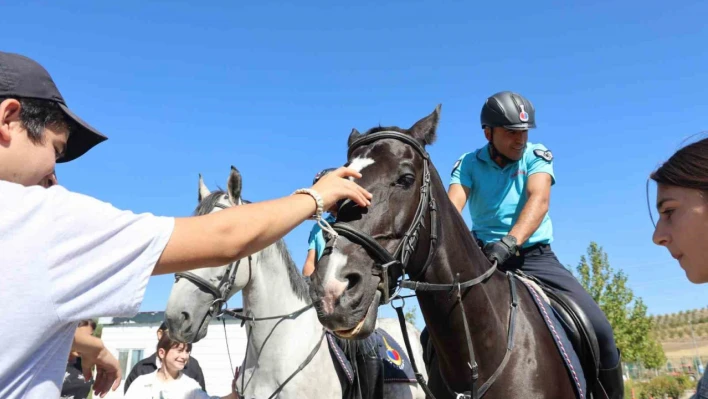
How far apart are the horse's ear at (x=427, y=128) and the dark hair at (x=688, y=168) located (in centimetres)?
198

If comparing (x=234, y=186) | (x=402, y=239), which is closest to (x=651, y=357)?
(x=234, y=186)

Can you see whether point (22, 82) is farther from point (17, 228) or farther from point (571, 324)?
point (571, 324)

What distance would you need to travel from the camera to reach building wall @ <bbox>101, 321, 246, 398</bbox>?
23797mm

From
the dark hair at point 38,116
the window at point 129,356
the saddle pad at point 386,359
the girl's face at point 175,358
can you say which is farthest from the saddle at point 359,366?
the window at point 129,356

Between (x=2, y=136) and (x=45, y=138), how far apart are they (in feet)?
0.42

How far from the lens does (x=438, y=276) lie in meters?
3.61

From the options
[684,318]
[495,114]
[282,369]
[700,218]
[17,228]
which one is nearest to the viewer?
[17,228]

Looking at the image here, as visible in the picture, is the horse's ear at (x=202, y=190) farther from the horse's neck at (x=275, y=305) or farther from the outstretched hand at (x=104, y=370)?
the outstretched hand at (x=104, y=370)

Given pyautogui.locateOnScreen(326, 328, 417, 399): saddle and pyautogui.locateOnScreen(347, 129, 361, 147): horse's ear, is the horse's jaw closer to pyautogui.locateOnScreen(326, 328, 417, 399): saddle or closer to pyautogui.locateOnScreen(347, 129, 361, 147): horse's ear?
pyautogui.locateOnScreen(347, 129, 361, 147): horse's ear

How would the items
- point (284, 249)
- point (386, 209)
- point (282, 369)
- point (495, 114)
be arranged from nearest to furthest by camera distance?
point (386, 209), point (282, 369), point (495, 114), point (284, 249)

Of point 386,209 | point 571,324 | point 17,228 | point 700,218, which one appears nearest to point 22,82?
point 17,228

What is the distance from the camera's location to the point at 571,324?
4090 millimetres

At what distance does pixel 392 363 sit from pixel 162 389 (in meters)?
3.02

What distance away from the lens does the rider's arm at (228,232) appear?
1.66m
